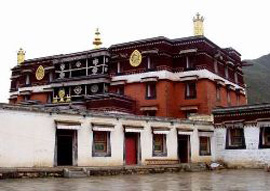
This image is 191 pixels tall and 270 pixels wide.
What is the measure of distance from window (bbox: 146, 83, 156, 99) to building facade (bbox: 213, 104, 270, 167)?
24.4 feet

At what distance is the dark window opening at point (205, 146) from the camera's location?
100ft

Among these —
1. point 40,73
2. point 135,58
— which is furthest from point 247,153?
point 40,73

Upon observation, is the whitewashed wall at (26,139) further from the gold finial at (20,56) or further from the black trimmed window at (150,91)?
the gold finial at (20,56)

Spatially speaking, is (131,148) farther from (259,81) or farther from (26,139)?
(259,81)

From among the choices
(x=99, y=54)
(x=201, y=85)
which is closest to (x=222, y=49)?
(x=201, y=85)

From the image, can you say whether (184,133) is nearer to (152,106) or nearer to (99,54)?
(152,106)

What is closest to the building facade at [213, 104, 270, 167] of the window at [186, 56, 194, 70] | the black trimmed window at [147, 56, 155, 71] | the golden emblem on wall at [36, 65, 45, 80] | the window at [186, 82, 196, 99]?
the window at [186, 82, 196, 99]

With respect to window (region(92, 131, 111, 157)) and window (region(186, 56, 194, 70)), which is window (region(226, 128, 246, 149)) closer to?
window (region(186, 56, 194, 70))

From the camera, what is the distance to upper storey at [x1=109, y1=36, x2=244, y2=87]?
36.8 meters

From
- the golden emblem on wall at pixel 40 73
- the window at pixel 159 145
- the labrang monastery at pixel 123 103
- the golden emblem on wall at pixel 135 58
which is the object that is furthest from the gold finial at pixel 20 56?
the window at pixel 159 145

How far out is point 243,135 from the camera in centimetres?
3014

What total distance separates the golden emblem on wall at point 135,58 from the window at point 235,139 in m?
11.7

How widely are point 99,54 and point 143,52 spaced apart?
16.1ft

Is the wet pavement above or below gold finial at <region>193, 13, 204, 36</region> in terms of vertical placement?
below
